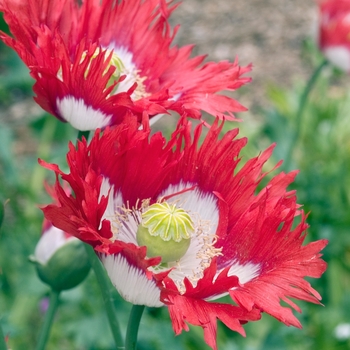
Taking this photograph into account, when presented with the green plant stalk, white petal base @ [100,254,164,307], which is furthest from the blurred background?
white petal base @ [100,254,164,307]

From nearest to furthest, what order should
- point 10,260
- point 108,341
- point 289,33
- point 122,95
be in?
point 122,95 → point 108,341 → point 10,260 → point 289,33

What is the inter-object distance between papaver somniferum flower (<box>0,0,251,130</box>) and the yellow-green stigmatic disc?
0.41 feet

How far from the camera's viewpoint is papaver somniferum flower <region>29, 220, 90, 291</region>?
101 cm

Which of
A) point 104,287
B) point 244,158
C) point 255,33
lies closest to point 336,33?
point 244,158

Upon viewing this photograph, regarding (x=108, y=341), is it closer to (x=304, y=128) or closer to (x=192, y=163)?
(x=192, y=163)

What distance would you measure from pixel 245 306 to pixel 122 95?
283mm

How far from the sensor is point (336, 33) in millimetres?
2104

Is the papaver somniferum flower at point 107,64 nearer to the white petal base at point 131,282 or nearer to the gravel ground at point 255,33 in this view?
the white petal base at point 131,282

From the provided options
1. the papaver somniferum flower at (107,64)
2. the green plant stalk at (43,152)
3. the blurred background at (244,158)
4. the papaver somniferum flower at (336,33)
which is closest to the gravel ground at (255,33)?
the blurred background at (244,158)

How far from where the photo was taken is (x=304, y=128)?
3242mm

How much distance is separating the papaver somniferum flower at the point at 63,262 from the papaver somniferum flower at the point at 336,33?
4.40 ft

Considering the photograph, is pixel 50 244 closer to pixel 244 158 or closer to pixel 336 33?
pixel 336 33

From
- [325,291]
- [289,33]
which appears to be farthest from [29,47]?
[289,33]

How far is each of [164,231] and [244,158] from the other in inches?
84.3
